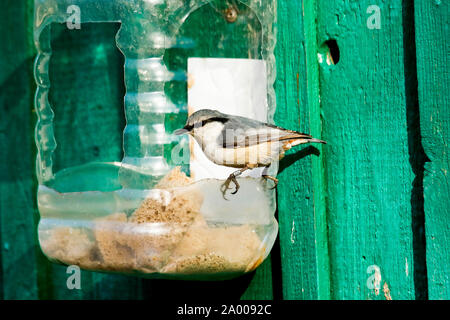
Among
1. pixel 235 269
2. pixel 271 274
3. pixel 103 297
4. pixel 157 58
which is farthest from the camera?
pixel 103 297

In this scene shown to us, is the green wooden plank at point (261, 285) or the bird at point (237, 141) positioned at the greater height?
the bird at point (237, 141)

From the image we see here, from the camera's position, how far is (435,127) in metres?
1.95

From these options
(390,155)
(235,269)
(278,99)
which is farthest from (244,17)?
(235,269)

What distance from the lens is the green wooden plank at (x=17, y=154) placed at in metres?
2.77

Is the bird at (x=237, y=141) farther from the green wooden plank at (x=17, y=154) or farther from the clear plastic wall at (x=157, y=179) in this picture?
the green wooden plank at (x=17, y=154)

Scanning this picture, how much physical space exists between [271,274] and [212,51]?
2.83 ft

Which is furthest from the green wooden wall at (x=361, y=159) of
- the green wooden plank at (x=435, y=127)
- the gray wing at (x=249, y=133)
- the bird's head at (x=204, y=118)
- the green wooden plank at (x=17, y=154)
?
the green wooden plank at (x=17, y=154)

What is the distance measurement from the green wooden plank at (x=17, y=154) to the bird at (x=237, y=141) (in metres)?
1.05

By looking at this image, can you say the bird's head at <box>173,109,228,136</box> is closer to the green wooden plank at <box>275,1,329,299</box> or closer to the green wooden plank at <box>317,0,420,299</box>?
the green wooden plank at <box>275,1,329,299</box>

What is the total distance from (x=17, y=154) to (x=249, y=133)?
1265mm

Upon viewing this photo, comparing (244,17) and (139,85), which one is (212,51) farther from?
(139,85)

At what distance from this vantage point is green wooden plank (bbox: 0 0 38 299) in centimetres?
277

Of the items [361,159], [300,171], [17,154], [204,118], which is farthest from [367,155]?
[17,154]

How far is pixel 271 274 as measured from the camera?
2248mm
